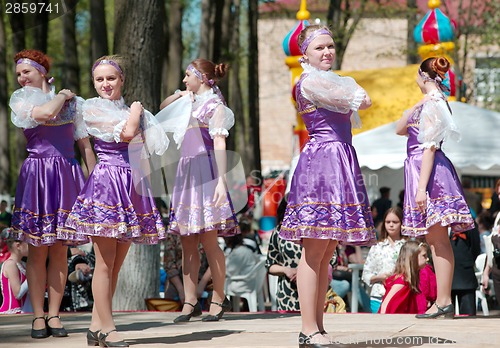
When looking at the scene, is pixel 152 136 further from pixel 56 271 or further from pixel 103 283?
pixel 56 271

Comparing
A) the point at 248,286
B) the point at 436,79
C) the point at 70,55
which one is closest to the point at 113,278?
the point at 436,79

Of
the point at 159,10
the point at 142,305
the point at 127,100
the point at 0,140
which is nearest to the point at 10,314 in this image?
the point at 142,305

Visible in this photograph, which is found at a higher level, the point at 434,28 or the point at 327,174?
the point at 434,28

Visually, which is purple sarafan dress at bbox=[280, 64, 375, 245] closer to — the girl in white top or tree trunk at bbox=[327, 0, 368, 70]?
the girl in white top

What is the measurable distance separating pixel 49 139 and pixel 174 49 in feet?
49.2

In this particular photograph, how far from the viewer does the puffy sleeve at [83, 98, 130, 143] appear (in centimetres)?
603

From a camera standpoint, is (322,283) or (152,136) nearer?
(322,283)

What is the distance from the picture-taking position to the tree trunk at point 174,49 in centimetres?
2061

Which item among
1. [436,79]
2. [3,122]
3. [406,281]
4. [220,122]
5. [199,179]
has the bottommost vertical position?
[406,281]

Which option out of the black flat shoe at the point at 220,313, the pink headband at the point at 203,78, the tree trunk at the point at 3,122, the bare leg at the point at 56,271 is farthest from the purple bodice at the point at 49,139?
the tree trunk at the point at 3,122

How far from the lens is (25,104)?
6.63 metres

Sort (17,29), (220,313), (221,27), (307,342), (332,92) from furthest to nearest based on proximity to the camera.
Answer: (221,27), (17,29), (220,313), (332,92), (307,342)

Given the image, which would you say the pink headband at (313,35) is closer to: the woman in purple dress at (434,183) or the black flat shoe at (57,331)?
the woman in purple dress at (434,183)

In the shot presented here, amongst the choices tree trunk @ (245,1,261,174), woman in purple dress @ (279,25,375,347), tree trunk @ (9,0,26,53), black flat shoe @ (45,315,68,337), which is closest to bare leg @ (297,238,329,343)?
woman in purple dress @ (279,25,375,347)
